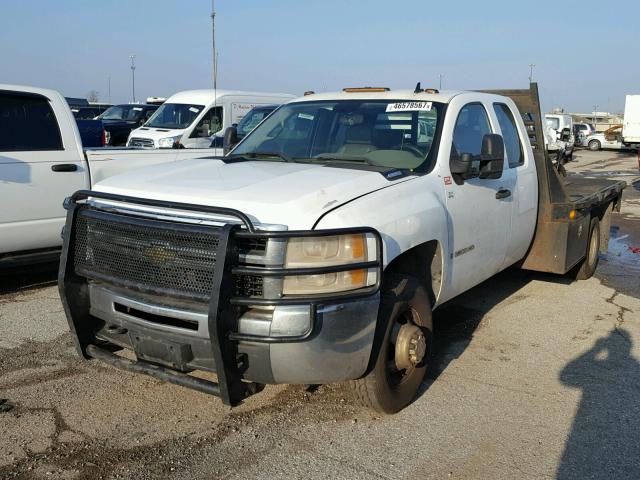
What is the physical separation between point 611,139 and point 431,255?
40.8 m

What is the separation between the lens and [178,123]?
16.2m

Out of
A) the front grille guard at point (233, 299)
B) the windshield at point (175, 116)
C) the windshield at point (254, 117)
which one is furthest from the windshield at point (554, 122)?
the front grille guard at point (233, 299)

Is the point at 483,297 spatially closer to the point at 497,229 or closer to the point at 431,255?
the point at 497,229

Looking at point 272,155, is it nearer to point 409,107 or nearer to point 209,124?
point 409,107

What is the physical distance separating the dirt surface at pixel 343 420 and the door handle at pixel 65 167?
1.64 meters

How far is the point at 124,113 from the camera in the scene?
900 inches

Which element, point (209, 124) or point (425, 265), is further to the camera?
point (209, 124)

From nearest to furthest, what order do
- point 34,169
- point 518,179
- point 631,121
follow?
point 518,179 → point 34,169 → point 631,121

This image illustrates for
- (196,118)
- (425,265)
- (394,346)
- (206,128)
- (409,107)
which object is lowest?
(394,346)

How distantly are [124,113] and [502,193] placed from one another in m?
19.9

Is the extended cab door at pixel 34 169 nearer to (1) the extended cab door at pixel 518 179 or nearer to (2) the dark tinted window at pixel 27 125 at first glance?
(2) the dark tinted window at pixel 27 125

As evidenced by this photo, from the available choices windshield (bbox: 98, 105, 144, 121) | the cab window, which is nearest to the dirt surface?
the cab window

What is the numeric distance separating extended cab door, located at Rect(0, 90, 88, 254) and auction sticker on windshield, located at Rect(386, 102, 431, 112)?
3.50 m

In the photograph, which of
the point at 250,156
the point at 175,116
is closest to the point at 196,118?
the point at 175,116
